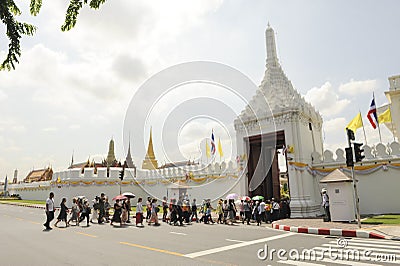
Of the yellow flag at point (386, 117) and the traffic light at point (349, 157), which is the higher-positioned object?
the yellow flag at point (386, 117)

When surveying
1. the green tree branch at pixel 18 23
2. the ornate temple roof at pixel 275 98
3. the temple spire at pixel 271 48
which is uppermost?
the temple spire at pixel 271 48

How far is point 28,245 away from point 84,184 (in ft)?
74.4

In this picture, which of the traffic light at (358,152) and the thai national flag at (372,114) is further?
the thai national flag at (372,114)

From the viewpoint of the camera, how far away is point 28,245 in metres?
9.14

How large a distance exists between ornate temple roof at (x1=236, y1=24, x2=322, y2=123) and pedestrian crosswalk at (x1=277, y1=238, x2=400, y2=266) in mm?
11230

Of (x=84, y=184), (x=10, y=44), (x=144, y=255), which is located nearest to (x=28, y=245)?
(x=144, y=255)

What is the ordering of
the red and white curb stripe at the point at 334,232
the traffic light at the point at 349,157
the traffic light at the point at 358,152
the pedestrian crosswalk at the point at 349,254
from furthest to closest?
1. the traffic light at the point at 349,157
2. the traffic light at the point at 358,152
3. the red and white curb stripe at the point at 334,232
4. the pedestrian crosswalk at the point at 349,254

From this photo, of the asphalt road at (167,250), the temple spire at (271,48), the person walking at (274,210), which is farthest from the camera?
the temple spire at (271,48)

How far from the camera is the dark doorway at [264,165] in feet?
67.0

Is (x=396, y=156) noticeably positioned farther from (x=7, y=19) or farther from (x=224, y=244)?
(x=7, y=19)

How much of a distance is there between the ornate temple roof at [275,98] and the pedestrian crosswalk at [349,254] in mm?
11230

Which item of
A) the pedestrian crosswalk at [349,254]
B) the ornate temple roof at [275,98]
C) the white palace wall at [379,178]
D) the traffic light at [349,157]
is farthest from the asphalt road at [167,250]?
the ornate temple roof at [275,98]

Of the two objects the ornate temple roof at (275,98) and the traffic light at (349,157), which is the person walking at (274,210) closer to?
the traffic light at (349,157)

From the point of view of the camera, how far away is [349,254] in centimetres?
721
